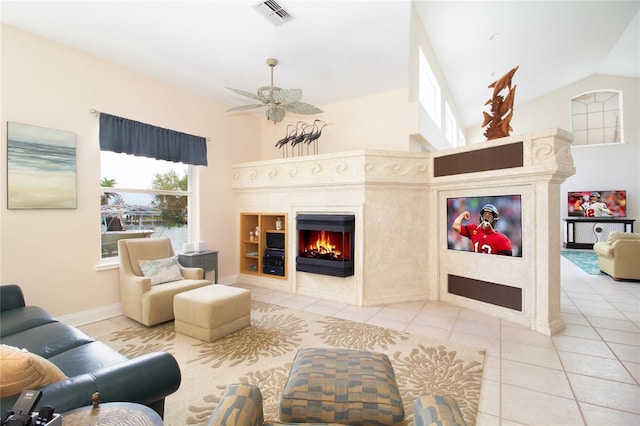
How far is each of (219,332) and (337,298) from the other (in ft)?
6.42

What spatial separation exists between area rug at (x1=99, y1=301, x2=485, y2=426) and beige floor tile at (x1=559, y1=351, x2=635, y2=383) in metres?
0.72

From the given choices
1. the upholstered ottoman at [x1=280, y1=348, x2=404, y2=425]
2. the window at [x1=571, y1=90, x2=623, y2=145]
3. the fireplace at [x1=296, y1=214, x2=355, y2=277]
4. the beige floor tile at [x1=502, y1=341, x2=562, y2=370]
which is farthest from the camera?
the window at [x1=571, y1=90, x2=623, y2=145]

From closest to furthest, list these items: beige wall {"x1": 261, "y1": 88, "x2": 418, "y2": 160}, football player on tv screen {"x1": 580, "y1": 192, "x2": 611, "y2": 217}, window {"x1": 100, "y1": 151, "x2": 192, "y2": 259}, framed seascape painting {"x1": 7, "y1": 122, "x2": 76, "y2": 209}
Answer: framed seascape painting {"x1": 7, "y1": 122, "x2": 76, "y2": 209}
window {"x1": 100, "y1": 151, "x2": 192, "y2": 259}
beige wall {"x1": 261, "y1": 88, "x2": 418, "y2": 160}
football player on tv screen {"x1": 580, "y1": 192, "x2": 611, "y2": 217}

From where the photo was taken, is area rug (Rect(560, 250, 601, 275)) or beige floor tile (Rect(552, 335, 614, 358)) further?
area rug (Rect(560, 250, 601, 275))

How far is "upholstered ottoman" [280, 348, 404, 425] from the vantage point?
4.96 feet

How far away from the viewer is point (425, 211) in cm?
446

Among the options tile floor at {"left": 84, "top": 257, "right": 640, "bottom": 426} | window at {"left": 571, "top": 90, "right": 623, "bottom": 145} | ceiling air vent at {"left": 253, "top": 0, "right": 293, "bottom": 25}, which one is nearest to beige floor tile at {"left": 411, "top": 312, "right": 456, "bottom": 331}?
tile floor at {"left": 84, "top": 257, "right": 640, "bottom": 426}

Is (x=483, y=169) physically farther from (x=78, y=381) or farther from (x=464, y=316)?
(x=78, y=381)

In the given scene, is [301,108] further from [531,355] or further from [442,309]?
[531,355]

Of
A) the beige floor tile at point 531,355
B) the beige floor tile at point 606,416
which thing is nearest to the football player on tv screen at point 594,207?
the beige floor tile at point 531,355

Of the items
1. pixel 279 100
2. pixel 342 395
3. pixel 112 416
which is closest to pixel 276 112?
pixel 279 100

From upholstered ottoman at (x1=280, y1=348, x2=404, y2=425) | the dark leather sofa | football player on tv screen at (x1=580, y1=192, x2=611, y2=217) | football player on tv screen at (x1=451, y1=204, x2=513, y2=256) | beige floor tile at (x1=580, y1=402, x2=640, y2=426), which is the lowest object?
beige floor tile at (x1=580, y1=402, x2=640, y2=426)

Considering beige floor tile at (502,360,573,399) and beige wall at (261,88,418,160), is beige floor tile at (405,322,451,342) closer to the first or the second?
beige floor tile at (502,360,573,399)

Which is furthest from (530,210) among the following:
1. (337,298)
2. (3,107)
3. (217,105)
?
(3,107)
